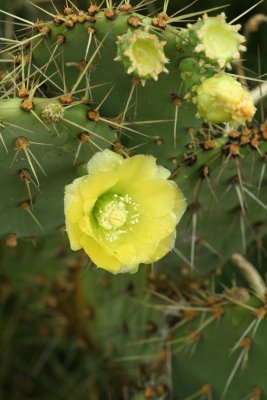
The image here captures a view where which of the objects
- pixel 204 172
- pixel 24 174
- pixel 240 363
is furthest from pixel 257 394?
pixel 24 174

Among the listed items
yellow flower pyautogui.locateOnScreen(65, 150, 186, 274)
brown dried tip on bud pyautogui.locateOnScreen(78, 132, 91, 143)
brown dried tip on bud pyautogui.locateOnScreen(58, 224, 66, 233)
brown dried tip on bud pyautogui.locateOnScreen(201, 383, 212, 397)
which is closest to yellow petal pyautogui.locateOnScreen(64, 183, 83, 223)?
yellow flower pyautogui.locateOnScreen(65, 150, 186, 274)

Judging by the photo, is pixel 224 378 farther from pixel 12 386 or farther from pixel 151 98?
pixel 12 386

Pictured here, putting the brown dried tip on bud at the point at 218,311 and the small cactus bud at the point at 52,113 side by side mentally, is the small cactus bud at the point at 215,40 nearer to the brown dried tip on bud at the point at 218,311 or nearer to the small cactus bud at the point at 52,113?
the small cactus bud at the point at 52,113

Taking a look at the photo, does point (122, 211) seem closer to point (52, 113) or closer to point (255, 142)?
point (52, 113)

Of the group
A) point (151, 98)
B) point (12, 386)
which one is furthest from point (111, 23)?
point (12, 386)

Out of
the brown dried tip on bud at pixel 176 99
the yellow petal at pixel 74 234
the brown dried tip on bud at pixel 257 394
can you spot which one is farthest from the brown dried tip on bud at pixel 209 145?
the brown dried tip on bud at pixel 257 394

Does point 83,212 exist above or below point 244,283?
above
